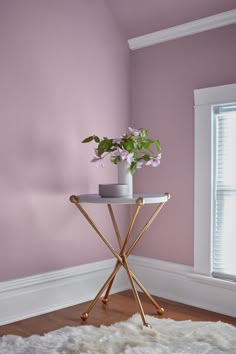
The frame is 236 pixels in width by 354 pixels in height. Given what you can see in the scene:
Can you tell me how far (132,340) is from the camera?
8.88 feet

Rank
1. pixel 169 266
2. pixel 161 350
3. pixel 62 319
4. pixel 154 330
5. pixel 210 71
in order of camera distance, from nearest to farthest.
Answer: pixel 161 350 → pixel 154 330 → pixel 62 319 → pixel 210 71 → pixel 169 266

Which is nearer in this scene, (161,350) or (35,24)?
(161,350)

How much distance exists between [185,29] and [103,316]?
235cm

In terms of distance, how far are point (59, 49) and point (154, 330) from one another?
221 cm

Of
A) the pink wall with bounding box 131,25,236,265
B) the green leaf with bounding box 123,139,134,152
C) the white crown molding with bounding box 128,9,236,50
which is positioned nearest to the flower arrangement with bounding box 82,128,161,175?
the green leaf with bounding box 123,139,134,152

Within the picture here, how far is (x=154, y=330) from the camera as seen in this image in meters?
2.89

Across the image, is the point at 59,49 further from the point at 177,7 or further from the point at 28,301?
the point at 28,301

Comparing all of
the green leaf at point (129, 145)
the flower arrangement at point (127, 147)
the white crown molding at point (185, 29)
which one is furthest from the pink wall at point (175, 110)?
the green leaf at point (129, 145)

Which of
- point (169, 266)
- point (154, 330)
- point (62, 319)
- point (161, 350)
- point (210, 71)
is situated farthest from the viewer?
point (169, 266)

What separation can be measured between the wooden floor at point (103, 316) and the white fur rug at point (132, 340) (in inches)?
6.9

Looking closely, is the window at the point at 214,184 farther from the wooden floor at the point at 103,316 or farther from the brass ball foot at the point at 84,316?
the brass ball foot at the point at 84,316

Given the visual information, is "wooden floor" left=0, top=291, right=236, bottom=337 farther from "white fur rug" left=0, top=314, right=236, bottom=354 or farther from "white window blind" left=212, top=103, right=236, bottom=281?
"white window blind" left=212, top=103, right=236, bottom=281

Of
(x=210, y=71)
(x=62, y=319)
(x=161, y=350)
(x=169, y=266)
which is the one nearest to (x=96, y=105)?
(x=210, y=71)

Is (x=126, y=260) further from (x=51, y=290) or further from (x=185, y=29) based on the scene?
(x=185, y=29)
